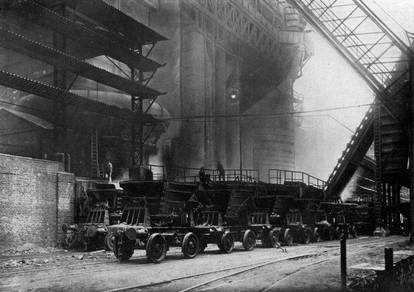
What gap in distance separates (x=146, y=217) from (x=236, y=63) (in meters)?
30.5

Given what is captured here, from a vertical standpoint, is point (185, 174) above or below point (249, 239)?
above

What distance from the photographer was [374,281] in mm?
8969

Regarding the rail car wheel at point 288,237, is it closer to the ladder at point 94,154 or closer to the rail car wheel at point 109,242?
the rail car wheel at point 109,242

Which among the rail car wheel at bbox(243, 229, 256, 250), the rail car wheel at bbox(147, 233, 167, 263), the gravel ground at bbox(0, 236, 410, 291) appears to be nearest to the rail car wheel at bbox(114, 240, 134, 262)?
the gravel ground at bbox(0, 236, 410, 291)

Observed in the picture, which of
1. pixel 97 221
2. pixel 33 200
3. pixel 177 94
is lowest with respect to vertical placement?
pixel 97 221

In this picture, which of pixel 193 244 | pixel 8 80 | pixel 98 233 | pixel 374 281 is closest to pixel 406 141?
pixel 193 244

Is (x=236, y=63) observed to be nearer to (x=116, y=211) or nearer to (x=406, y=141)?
(x=406, y=141)

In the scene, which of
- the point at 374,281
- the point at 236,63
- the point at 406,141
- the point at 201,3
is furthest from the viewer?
the point at 236,63

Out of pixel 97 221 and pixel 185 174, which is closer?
pixel 97 221

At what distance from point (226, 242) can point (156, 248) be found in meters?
3.68

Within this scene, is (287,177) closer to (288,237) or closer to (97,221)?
(288,237)

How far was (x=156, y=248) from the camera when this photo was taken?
14547 mm

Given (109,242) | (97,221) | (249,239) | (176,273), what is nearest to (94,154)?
(97,221)

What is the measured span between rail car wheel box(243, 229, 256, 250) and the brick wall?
790cm
